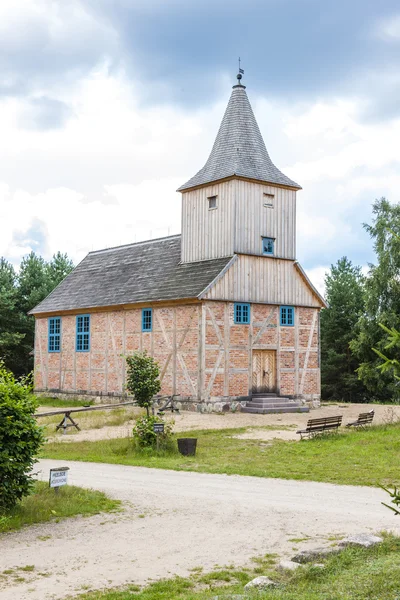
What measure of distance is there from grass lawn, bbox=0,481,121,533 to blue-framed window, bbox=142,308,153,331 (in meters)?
19.0

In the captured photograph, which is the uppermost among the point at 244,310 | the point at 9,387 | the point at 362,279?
the point at 362,279

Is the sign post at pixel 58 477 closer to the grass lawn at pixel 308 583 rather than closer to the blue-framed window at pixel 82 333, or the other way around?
the grass lawn at pixel 308 583

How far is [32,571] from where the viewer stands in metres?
7.88

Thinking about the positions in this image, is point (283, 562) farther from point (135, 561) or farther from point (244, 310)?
point (244, 310)

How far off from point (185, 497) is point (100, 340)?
22.4 metres

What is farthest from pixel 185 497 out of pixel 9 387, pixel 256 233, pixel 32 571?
pixel 256 233

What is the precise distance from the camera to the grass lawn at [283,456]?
1441 cm

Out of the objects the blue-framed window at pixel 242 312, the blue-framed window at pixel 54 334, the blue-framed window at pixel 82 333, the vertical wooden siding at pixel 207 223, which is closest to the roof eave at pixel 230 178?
the vertical wooden siding at pixel 207 223

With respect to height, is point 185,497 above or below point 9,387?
below

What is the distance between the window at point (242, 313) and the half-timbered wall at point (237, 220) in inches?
89.1

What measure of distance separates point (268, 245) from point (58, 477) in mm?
20906

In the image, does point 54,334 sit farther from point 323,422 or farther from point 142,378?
point 323,422

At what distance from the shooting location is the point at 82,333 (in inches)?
1385

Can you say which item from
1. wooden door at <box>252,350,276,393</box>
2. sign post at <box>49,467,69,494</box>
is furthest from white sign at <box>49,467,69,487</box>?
wooden door at <box>252,350,276,393</box>
